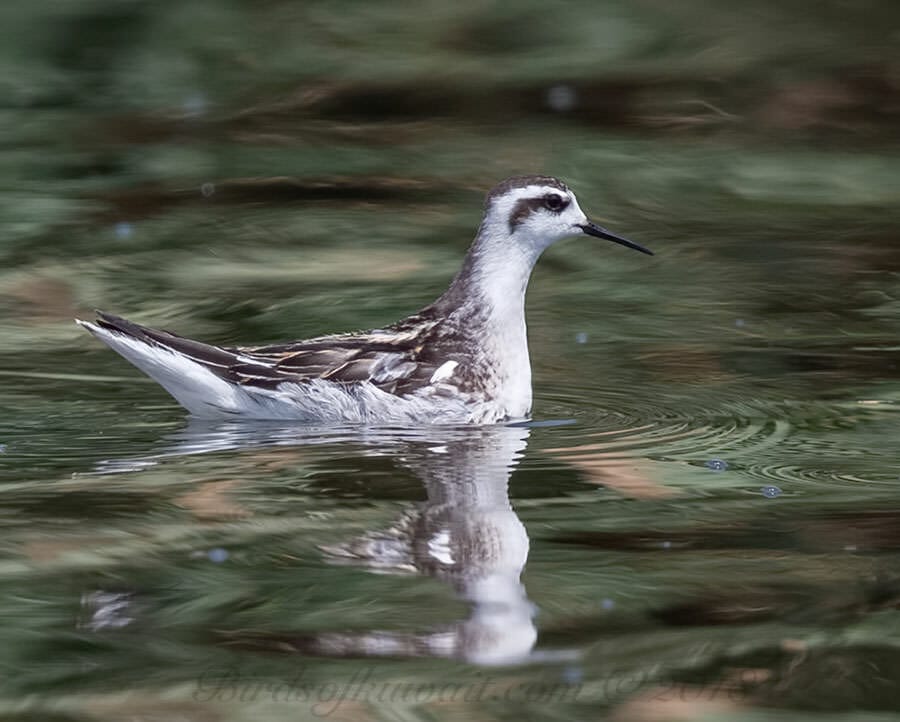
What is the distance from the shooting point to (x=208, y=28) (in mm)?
16141

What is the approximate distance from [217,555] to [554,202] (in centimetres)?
303

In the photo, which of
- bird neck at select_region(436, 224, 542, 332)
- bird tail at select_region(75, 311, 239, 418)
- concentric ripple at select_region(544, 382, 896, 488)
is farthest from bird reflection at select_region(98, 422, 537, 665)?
bird neck at select_region(436, 224, 542, 332)

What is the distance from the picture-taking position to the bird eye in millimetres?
9148

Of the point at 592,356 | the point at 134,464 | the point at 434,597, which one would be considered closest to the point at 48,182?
the point at 592,356

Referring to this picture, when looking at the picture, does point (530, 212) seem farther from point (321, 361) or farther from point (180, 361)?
point (180, 361)

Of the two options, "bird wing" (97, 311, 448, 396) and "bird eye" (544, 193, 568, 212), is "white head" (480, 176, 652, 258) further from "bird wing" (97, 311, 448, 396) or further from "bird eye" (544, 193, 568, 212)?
"bird wing" (97, 311, 448, 396)

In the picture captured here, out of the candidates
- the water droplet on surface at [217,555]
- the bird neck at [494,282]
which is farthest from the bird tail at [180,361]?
the water droplet on surface at [217,555]

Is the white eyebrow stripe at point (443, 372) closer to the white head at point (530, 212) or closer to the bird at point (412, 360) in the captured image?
the bird at point (412, 360)

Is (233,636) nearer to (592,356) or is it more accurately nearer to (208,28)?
(592,356)

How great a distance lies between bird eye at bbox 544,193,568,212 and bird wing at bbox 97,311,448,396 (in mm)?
810

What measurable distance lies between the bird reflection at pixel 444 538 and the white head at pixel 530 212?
0.93 meters

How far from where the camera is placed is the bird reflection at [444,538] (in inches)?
229

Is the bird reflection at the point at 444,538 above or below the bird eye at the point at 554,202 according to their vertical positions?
below

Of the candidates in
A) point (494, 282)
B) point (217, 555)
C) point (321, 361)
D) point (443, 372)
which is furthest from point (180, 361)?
point (217, 555)
